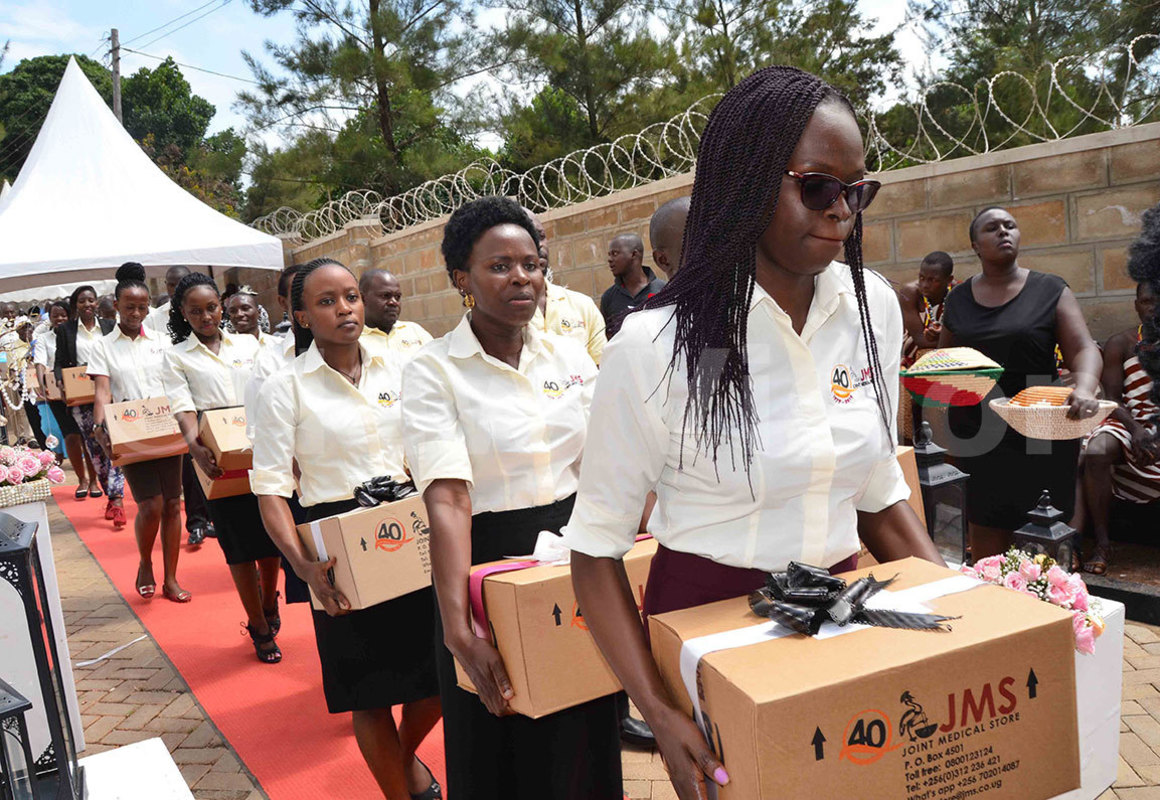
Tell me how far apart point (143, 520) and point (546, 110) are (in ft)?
37.2

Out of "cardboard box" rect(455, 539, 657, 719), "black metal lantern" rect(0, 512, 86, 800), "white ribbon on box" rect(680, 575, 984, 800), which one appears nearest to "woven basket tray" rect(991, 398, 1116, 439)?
"cardboard box" rect(455, 539, 657, 719)

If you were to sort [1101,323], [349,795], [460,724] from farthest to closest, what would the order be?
[1101,323] < [349,795] < [460,724]

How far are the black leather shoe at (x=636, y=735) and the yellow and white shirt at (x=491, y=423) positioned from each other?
1661 mm

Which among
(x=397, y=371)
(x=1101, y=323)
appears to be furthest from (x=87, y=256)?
(x=1101, y=323)

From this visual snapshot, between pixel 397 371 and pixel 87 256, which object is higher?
pixel 87 256

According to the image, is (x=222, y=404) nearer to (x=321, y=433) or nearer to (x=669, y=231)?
(x=321, y=433)

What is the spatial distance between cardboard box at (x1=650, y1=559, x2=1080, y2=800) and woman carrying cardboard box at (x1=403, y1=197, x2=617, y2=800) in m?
1.03

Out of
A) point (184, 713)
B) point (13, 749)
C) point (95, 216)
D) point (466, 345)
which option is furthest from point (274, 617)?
point (95, 216)

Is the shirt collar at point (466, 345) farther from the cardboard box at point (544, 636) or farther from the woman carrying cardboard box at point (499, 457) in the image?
the cardboard box at point (544, 636)

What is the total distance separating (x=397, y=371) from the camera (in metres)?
3.53

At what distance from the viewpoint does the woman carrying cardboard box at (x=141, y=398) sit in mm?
6094

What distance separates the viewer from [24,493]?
13.3 ft

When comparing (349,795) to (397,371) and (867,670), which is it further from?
(867,670)

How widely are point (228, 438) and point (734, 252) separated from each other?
160 inches
